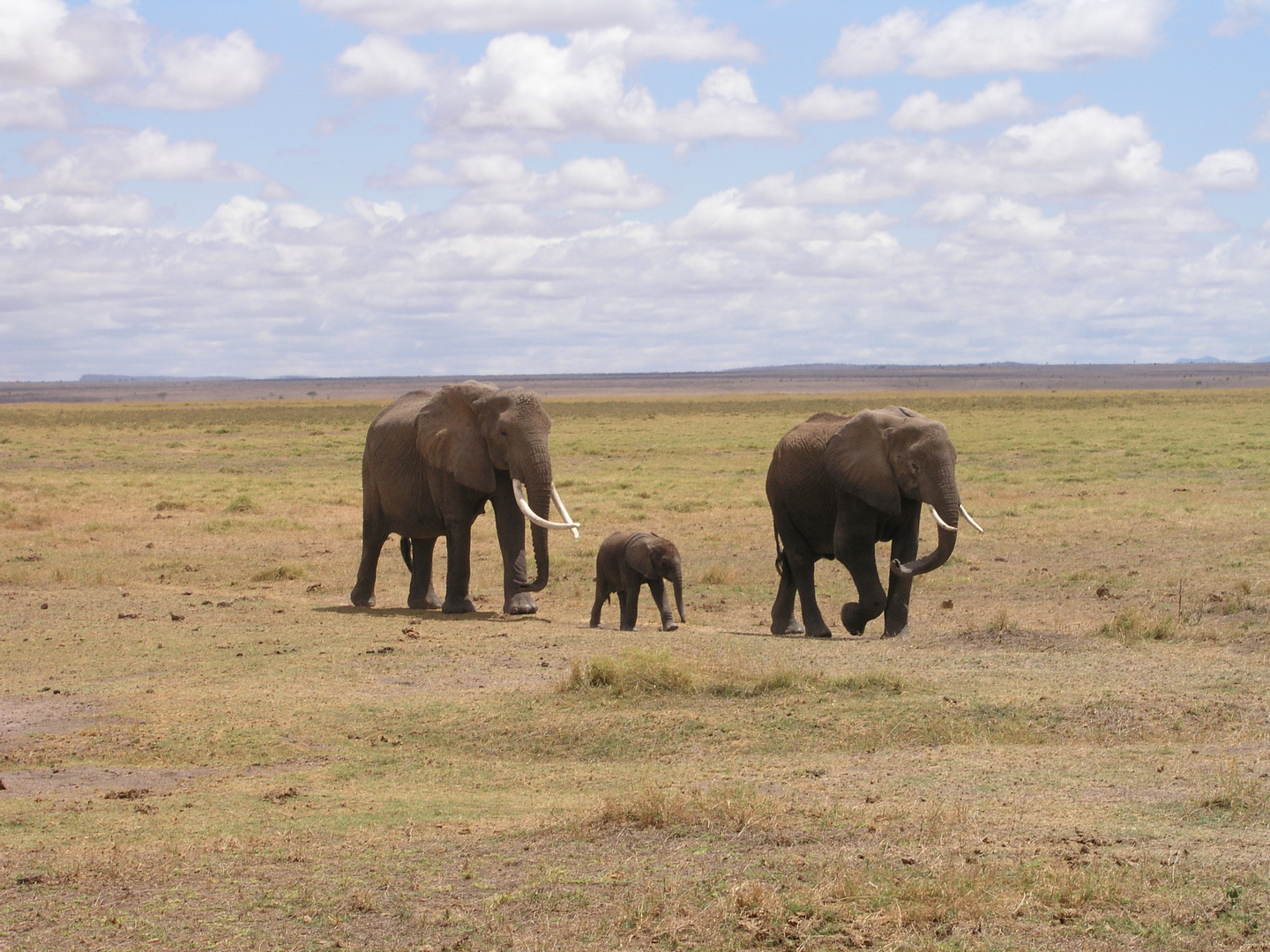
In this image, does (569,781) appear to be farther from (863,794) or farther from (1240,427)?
(1240,427)

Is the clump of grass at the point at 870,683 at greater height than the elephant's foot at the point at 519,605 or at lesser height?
greater

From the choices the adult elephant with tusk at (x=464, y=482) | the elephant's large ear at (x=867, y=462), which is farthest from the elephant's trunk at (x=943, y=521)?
the adult elephant with tusk at (x=464, y=482)

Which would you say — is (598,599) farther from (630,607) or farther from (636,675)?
(636,675)

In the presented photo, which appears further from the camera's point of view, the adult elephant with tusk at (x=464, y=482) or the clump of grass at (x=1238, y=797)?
the adult elephant with tusk at (x=464, y=482)

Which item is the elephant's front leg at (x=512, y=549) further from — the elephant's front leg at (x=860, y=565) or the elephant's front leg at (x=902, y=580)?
the elephant's front leg at (x=902, y=580)

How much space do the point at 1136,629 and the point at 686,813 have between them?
7.46 m

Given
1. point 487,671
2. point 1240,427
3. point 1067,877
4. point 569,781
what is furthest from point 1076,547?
point 1240,427

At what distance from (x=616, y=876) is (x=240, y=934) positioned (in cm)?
167

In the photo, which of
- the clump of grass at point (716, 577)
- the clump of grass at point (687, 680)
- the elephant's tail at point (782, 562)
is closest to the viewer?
the clump of grass at point (687, 680)

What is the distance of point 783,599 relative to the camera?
16531 mm

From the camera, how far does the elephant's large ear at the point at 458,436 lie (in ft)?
55.4

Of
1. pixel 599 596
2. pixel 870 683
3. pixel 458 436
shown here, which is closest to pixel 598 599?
pixel 599 596

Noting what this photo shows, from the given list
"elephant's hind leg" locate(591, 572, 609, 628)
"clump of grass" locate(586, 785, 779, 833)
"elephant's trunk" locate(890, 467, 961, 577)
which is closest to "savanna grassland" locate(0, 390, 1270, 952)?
"clump of grass" locate(586, 785, 779, 833)

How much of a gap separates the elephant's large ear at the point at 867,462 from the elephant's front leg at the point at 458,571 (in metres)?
4.48
